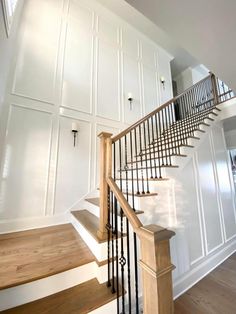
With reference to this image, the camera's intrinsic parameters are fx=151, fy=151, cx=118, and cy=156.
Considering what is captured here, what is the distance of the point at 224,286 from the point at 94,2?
21.0 ft

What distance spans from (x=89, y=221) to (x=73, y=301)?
0.93 metres

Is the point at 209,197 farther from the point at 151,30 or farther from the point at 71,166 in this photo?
the point at 151,30

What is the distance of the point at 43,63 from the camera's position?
2.90m

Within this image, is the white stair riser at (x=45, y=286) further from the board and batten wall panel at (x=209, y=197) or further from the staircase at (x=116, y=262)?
the board and batten wall panel at (x=209, y=197)

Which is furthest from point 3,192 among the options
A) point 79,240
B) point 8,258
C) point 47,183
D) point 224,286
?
point 224,286

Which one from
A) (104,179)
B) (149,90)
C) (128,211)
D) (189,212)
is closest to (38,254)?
(104,179)

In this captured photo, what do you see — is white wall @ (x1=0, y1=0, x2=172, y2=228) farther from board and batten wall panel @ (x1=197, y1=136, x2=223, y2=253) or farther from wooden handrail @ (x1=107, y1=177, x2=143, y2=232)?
board and batten wall panel @ (x1=197, y1=136, x2=223, y2=253)

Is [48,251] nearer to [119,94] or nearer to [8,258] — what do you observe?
[8,258]

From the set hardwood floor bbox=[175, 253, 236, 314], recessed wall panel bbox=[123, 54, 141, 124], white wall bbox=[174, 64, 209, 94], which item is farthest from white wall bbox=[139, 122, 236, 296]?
white wall bbox=[174, 64, 209, 94]

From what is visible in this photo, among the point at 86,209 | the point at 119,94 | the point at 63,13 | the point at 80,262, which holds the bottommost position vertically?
the point at 80,262

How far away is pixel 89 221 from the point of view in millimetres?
2160

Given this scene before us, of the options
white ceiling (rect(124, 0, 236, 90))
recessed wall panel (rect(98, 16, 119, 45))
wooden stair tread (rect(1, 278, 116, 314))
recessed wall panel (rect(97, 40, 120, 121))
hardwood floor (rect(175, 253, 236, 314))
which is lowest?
Answer: hardwood floor (rect(175, 253, 236, 314))

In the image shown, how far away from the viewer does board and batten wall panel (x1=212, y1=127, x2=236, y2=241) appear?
3359mm

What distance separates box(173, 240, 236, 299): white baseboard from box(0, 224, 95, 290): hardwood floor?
1534mm
